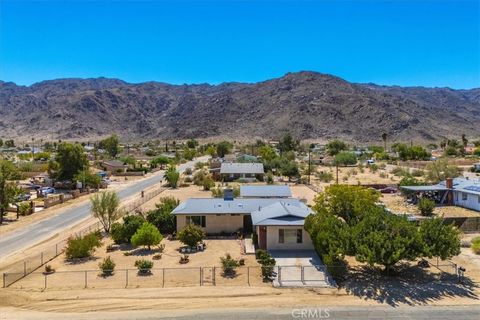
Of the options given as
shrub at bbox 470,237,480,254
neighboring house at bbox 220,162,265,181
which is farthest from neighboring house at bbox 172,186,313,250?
neighboring house at bbox 220,162,265,181

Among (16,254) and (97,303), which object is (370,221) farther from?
(16,254)

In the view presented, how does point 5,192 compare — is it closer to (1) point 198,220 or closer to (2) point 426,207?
(1) point 198,220

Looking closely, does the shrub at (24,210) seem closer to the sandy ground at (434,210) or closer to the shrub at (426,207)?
the sandy ground at (434,210)

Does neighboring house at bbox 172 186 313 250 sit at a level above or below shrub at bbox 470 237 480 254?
above

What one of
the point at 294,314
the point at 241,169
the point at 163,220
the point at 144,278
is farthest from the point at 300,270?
the point at 241,169

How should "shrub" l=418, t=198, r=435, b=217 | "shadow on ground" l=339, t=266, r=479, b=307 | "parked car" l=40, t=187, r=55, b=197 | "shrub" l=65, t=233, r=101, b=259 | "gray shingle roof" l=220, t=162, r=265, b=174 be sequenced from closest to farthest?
"shadow on ground" l=339, t=266, r=479, b=307, "shrub" l=65, t=233, r=101, b=259, "shrub" l=418, t=198, r=435, b=217, "parked car" l=40, t=187, r=55, b=197, "gray shingle roof" l=220, t=162, r=265, b=174

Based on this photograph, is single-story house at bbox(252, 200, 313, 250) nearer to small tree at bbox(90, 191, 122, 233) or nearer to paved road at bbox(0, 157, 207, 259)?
small tree at bbox(90, 191, 122, 233)
